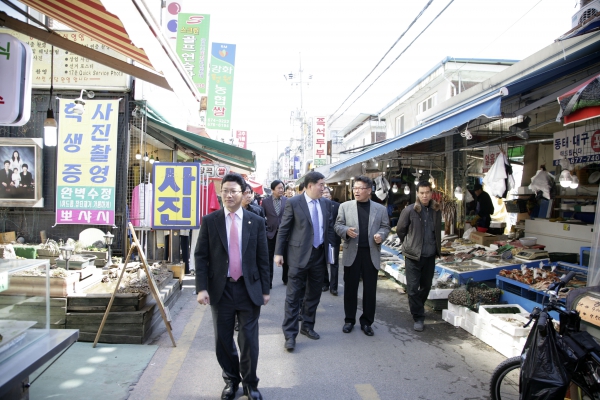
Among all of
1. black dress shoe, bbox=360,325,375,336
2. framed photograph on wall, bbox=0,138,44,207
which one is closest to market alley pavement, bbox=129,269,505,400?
black dress shoe, bbox=360,325,375,336

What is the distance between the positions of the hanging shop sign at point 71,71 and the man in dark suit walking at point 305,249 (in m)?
5.08

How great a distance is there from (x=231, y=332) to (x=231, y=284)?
447 millimetres

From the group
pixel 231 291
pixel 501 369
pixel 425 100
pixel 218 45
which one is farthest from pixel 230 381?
pixel 425 100

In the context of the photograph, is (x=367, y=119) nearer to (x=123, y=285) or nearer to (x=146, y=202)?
(x=146, y=202)

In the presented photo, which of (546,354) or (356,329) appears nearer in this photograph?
(546,354)

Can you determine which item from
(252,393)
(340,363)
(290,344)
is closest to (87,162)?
(290,344)

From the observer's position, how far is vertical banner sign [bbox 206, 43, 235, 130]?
49.4 ft

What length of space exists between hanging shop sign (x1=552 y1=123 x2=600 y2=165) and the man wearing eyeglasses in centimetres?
389

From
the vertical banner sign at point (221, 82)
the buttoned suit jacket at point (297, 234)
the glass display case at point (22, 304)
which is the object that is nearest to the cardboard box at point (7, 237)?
the glass display case at point (22, 304)

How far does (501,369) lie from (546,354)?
677 mm

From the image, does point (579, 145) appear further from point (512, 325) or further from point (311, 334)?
point (311, 334)

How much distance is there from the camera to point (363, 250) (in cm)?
536

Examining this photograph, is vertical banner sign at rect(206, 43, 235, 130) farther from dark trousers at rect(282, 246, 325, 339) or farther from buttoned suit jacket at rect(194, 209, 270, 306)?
buttoned suit jacket at rect(194, 209, 270, 306)

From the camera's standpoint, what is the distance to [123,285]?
18.3 ft
